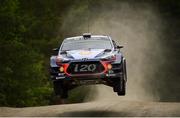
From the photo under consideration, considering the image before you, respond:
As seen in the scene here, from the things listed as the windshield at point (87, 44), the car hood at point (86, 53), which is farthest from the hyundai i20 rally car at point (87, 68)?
the windshield at point (87, 44)

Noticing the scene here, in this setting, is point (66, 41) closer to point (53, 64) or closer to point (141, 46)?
point (53, 64)

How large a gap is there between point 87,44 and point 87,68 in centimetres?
192

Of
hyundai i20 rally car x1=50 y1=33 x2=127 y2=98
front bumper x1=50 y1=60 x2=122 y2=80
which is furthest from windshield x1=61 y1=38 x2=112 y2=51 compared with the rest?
front bumper x1=50 y1=60 x2=122 y2=80

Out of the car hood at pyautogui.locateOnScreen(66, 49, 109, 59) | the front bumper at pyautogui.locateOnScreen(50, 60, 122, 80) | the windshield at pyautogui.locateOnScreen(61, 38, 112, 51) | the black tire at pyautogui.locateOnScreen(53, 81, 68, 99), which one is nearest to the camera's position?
the front bumper at pyautogui.locateOnScreen(50, 60, 122, 80)

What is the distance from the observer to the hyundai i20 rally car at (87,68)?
21406 millimetres

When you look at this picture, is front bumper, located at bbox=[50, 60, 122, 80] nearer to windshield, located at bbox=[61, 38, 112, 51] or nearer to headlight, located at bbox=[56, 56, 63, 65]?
headlight, located at bbox=[56, 56, 63, 65]

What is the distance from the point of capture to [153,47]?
6097 centimetres

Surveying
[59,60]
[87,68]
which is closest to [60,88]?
[59,60]

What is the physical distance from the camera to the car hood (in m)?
21.7

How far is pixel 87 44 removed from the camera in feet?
75.9

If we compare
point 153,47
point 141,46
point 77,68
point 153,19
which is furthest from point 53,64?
point 153,19

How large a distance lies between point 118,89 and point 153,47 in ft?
129

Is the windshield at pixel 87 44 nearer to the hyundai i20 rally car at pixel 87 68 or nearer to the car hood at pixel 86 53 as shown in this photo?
the hyundai i20 rally car at pixel 87 68

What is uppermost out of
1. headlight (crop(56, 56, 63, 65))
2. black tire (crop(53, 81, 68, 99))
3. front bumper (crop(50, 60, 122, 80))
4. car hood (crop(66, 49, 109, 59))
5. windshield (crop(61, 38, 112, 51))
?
windshield (crop(61, 38, 112, 51))
